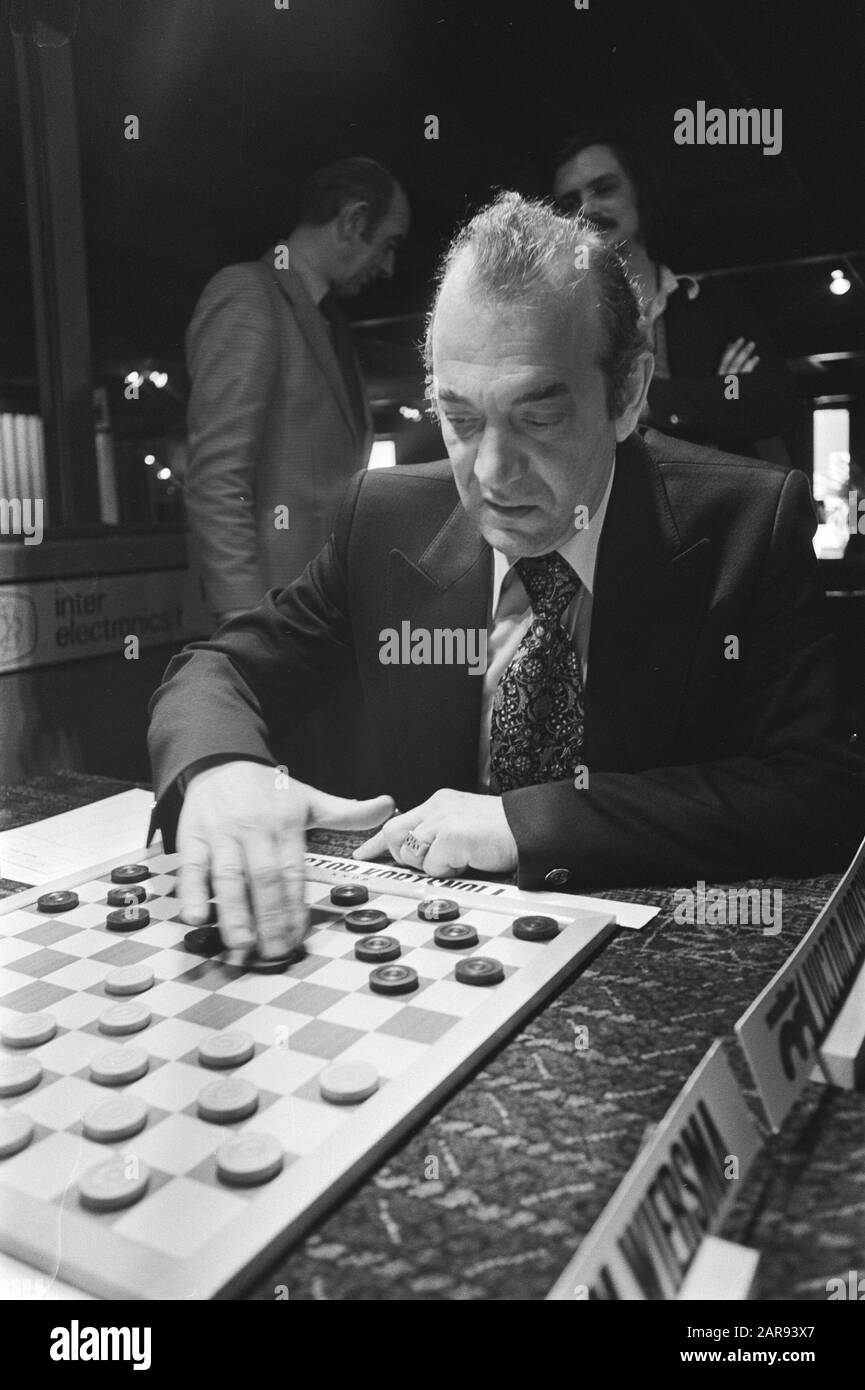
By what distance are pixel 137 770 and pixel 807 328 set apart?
112 centimetres

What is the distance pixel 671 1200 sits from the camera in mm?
589

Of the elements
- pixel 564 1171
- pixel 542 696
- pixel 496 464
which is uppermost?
pixel 496 464

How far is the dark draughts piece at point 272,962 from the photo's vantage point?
93 cm

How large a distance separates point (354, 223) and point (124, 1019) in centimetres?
104

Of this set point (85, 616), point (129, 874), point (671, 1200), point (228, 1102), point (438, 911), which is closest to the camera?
point (671, 1200)

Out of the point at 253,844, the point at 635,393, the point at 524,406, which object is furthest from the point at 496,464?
the point at 253,844

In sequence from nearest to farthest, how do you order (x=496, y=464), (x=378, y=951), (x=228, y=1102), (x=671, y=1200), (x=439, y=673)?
(x=671, y=1200) < (x=228, y=1102) < (x=378, y=951) < (x=496, y=464) < (x=439, y=673)

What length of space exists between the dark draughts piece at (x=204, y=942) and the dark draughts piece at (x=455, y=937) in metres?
0.22

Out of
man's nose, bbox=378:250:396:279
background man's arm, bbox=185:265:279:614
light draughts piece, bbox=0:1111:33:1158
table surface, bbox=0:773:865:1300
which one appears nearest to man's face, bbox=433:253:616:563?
man's nose, bbox=378:250:396:279

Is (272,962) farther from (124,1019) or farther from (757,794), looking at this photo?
(757,794)

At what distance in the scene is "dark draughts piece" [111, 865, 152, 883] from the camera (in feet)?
3.79

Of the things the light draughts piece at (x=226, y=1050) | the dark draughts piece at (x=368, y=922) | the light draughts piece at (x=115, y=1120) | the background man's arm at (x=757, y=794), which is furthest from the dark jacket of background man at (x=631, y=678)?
the light draughts piece at (x=115, y=1120)

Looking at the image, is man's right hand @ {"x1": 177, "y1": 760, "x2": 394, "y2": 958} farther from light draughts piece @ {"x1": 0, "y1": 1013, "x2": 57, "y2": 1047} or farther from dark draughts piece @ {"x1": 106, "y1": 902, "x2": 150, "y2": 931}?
light draughts piece @ {"x1": 0, "y1": 1013, "x2": 57, "y2": 1047}

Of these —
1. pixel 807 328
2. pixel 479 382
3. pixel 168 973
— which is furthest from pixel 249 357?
pixel 168 973
